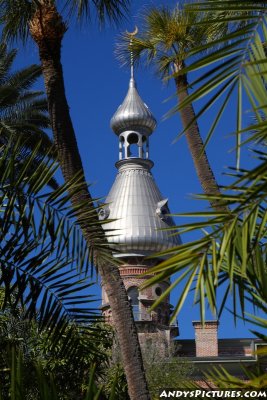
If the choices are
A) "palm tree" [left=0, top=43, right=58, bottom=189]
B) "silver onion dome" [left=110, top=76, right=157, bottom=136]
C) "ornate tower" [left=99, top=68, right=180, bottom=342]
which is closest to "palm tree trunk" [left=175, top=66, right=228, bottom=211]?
"palm tree" [left=0, top=43, right=58, bottom=189]

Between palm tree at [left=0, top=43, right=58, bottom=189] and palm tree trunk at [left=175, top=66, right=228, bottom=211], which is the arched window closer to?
palm tree at [left=0, top=43, right=58, bottom=189]

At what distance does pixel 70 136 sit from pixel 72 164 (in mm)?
296

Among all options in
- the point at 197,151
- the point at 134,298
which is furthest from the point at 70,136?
the point at 134,298

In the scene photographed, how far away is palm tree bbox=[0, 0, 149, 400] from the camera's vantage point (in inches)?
270

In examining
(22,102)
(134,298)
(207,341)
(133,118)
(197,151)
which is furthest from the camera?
(133,118)

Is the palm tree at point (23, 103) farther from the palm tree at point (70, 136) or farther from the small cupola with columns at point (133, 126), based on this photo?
the small cupola with columns at point (133, 126)

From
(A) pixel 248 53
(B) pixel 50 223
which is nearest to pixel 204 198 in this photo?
(A) pixel 248 53

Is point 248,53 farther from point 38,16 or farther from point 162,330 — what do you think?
point 162,330

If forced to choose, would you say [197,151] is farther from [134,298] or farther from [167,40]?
[134,298]

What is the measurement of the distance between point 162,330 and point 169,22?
118ft

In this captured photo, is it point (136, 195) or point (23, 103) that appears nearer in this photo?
point (23, 103)

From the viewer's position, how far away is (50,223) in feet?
21.6

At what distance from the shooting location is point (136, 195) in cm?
4959

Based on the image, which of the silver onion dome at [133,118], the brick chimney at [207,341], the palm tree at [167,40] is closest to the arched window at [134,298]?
the brick chimney at [207,341]
